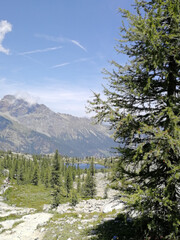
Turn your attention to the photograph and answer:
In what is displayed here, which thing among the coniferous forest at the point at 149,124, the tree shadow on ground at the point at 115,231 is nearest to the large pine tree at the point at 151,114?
the coniferous forest at the point at 149,124

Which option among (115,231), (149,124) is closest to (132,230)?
(115,231)

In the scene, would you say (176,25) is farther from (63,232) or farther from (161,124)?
(63,232)

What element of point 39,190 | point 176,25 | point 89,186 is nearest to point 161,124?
point 176,25

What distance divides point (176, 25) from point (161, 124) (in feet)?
13.9

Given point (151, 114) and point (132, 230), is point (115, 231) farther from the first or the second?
point (151, 114)

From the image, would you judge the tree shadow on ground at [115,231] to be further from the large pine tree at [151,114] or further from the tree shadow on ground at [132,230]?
the large pine tree at [151,114]

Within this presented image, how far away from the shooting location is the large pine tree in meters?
7.39

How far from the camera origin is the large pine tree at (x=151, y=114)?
A: 291 inches

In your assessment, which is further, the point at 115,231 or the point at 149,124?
the point at 115,231

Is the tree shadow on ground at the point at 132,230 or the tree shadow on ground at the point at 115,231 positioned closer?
the tree shadow on ground at the point at 132,230

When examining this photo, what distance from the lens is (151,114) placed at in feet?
26.1

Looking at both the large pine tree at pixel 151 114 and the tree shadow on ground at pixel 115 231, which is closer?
the large pine tree at pixel 151 114

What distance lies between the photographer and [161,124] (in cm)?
830

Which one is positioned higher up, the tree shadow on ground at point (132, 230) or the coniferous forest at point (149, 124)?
the coniferous forest at point (149, 124)
